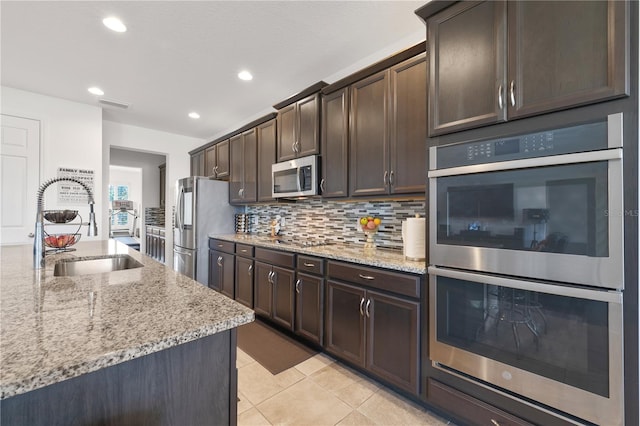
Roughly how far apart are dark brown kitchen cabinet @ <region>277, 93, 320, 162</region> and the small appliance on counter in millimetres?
1226

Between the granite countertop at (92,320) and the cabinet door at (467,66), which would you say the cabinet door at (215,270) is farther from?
the cabinet door at (467,66)

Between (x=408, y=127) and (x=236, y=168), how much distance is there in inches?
107

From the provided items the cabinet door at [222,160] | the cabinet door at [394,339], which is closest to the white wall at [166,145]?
the cabinet door at [222,160]

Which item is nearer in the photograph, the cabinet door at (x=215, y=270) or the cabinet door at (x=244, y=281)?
the cabinet door at (x=244, y=281)

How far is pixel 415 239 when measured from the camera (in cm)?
195

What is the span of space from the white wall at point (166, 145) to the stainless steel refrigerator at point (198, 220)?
1.13 m

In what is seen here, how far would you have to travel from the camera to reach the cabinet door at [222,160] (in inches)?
169

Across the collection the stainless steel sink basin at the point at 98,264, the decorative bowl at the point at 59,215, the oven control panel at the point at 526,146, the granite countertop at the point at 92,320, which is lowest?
the stainless steel sink basin at the point at 98,264

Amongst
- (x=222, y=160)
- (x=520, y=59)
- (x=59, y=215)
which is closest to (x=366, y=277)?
(x=520, y=59)

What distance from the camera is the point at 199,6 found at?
202 centimetres

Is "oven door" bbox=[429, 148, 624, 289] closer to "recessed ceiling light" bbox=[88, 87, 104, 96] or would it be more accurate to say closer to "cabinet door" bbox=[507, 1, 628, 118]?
"cabinet door" bbox=[507, 1, 628, 118]

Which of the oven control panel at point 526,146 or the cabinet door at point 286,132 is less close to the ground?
the cabinet door at point 286,132

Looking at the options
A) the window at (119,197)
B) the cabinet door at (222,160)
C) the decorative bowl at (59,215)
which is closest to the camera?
the decorative bowl at (59,215)

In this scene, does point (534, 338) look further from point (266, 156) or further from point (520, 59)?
point (266, 156)
